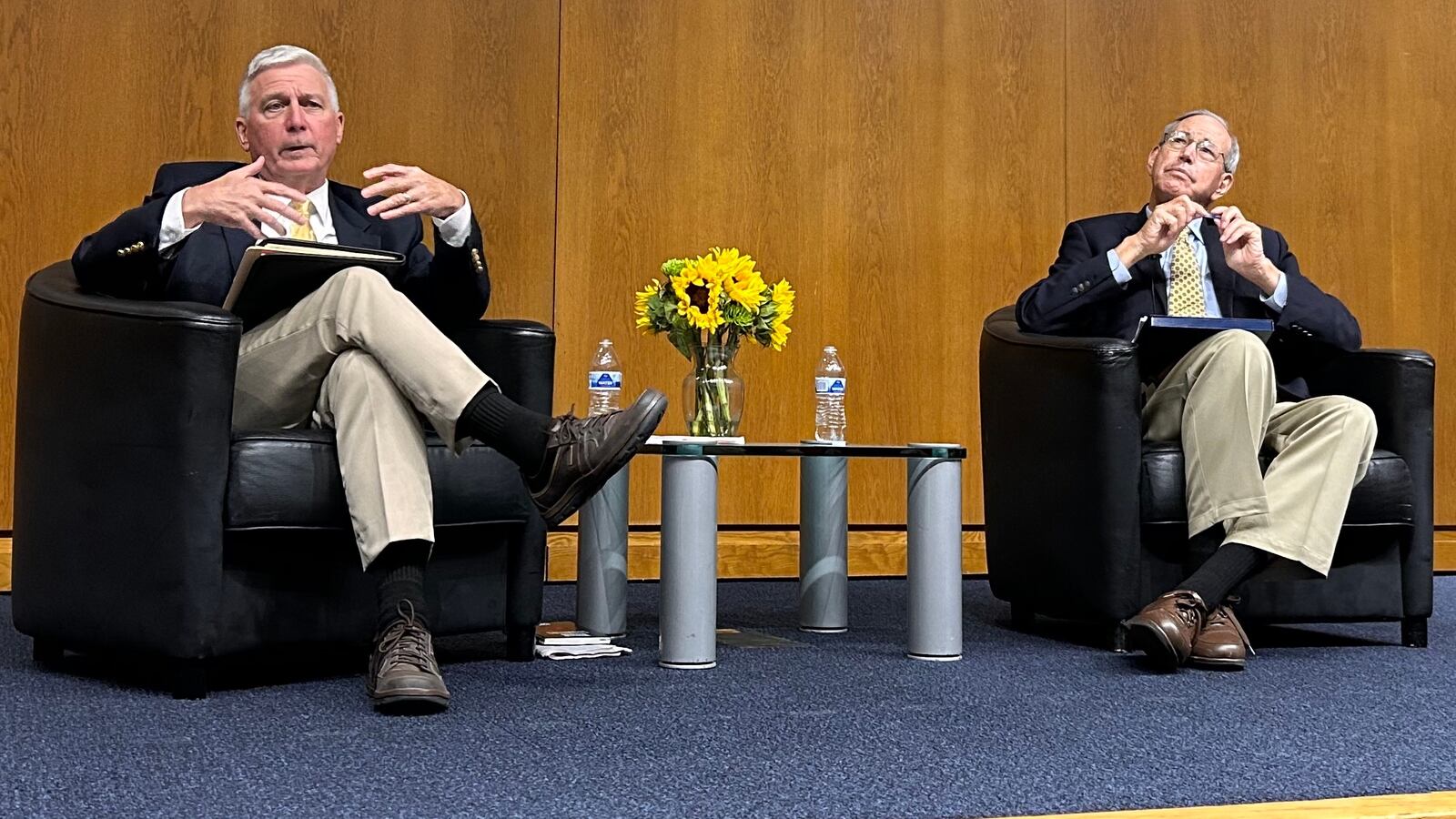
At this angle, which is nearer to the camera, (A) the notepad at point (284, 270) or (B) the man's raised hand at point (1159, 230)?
(A) the notepad at point (284, 270)

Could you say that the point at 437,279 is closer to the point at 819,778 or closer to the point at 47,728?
the point at 47,728

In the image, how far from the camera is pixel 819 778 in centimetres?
158

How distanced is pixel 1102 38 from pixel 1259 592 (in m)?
2.34

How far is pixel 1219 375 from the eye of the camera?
8.74 feet

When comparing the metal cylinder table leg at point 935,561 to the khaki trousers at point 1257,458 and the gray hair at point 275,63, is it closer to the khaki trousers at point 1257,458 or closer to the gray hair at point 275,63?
the khaki trousers at point 1257,458

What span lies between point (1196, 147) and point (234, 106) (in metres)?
2.50

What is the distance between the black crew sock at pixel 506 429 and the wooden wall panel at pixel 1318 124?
2805 millimetres

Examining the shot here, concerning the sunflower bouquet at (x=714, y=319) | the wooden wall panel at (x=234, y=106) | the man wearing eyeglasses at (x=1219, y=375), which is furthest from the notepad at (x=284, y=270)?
the wooden wall panel at (x=234, y=106)

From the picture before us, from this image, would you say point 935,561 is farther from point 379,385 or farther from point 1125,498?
point 379,385

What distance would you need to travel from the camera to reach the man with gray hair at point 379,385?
2.12 metres

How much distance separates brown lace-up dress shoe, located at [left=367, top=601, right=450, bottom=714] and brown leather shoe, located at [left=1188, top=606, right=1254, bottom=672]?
1.30 m

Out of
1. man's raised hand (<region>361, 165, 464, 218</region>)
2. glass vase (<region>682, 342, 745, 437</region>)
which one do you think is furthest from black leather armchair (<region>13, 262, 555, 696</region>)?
glass vase (<region>682, 342, 745, 437</region>)

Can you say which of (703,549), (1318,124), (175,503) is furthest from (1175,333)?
(1318,124)

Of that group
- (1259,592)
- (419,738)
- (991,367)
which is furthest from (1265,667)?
(419,738)
